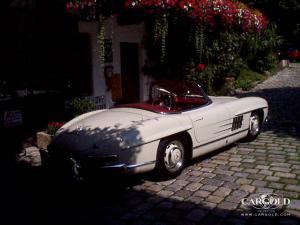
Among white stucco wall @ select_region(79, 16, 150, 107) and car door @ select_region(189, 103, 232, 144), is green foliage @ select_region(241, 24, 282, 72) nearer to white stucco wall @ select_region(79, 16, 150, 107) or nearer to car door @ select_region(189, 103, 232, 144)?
white stucco wall @ select_region(79, 16, 150, 107)

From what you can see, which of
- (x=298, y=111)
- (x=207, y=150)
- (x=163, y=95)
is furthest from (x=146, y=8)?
(x=298, y=111)

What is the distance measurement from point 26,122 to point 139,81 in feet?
14.6

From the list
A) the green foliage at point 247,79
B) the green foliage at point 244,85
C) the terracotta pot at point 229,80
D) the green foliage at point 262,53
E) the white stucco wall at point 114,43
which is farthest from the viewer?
the green foliage at point 262,53

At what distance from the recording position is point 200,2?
309 inches

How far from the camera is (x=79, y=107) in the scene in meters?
8.00

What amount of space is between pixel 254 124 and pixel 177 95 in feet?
5.95

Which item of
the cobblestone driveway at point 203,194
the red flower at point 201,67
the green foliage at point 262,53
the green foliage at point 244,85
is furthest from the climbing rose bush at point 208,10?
the green foliage at point 262,53

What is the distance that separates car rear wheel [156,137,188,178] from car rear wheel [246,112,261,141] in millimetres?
2135

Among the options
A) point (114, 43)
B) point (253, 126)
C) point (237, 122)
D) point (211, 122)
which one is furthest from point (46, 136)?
point (114, 43)

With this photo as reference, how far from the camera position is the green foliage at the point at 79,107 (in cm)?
802

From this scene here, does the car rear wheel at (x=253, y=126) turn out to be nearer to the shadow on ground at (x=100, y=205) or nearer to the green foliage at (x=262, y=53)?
the shadow on ground at (x=100, y=205)

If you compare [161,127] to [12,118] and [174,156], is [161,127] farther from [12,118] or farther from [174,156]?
[12,118]

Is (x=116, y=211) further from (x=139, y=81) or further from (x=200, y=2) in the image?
(x=139, y=81)

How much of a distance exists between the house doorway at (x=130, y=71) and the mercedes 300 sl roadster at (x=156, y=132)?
488 cm
